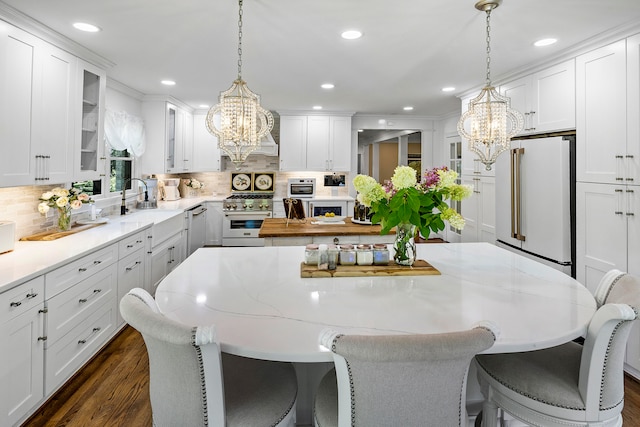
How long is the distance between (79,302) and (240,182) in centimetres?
461

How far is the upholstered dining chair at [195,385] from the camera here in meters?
1.08

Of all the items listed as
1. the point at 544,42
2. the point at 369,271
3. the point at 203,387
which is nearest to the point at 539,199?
the point at 544,42

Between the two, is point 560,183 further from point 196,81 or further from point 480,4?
point 196,81

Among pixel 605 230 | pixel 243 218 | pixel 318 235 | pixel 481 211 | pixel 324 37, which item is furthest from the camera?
pixel 243 218

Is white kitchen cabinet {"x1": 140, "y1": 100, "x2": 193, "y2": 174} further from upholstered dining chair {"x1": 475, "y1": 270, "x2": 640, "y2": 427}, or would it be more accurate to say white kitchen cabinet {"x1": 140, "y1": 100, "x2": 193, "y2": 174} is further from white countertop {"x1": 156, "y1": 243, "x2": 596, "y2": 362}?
upholstered dining chair {"x1": 475, "y1": 270, "x2": 640, "y2": 427}

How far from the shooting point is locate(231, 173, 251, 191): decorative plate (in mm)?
6961

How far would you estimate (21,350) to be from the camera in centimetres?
196

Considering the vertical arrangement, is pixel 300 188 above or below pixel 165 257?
above

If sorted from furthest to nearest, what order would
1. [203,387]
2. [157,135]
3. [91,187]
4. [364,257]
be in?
[157,135]
[91,187]
[364,257]
[203,387]

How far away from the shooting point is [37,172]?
265cm

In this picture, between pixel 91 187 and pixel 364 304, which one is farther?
pixel 91 187

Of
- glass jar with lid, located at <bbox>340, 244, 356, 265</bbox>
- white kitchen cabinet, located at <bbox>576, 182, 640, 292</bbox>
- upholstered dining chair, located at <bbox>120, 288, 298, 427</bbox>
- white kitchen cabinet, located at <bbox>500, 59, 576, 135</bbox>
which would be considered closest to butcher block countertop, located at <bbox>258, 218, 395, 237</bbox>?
glass jar with lid, located at <bbox>340, 244, 356, 265</bbox>

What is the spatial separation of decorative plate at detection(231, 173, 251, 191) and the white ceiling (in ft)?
8.12

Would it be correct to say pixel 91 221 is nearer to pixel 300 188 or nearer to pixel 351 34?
pixel 351 34
